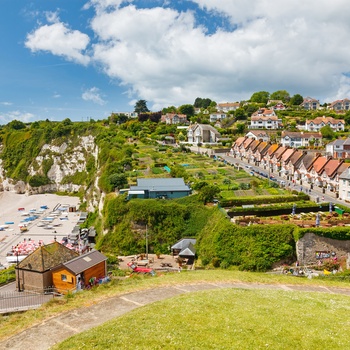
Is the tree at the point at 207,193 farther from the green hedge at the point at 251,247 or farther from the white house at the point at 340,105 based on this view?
the white house at the point at 340,105

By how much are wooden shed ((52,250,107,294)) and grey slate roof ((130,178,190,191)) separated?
19.9 meters

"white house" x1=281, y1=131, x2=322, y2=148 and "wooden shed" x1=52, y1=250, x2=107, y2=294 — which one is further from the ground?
"white house" x1=281, y1=131, x2=322, y2=148

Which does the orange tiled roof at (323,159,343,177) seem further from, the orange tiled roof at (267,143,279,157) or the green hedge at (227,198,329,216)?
the orange tiled roof at (267,143,279,157)

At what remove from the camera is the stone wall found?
3341 cm

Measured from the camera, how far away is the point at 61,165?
99.2 meters

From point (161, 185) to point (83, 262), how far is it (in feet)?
72.8

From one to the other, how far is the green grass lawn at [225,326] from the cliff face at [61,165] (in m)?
81.5

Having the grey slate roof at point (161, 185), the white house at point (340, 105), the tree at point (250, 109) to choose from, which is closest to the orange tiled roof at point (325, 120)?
the tree at point (250, 109)

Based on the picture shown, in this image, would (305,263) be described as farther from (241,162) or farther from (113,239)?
(241,162)

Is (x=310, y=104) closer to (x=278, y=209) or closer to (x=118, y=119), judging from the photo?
(x=118, y=119)

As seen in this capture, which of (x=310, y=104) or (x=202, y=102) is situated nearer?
(x=310, y=104)

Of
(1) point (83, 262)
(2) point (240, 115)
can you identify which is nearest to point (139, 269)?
(1) point (83, 262)

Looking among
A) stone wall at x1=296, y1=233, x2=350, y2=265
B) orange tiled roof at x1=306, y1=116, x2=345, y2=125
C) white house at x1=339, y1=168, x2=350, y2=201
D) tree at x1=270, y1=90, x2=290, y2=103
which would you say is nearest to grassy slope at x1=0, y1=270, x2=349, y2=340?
stone wall at x1=296, y1=233, x2=350, y2=265

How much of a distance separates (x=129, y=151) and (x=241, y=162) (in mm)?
26702
